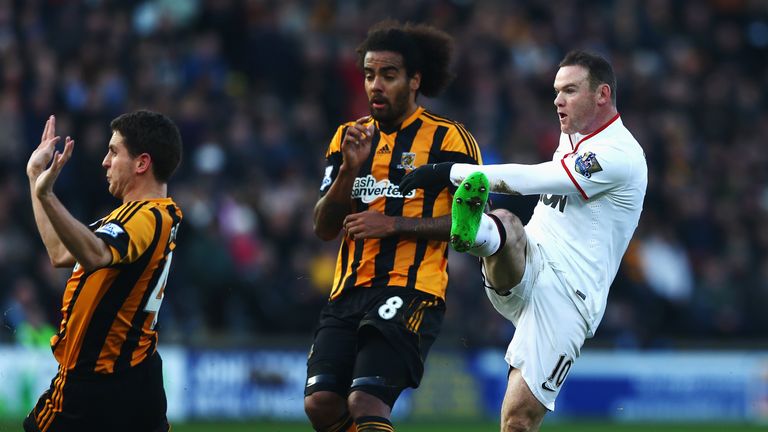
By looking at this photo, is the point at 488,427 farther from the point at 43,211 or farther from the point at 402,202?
the point at 43,211

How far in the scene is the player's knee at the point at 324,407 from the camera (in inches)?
265

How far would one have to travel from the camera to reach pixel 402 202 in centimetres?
692

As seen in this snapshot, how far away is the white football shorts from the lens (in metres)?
6.88

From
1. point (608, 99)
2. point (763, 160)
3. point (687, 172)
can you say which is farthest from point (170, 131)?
point (763, 160)

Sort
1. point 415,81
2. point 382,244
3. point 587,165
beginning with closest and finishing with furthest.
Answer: point 587,165
point 382,244
point 415,81

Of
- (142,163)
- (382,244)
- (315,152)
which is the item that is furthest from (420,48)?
(315,152)

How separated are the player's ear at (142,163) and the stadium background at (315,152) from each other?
254 inches

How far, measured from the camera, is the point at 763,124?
762 inches

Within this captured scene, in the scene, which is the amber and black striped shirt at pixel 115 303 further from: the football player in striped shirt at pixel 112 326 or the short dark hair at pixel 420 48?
the short dark hair at pixel 420 48

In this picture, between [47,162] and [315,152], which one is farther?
[315,152]

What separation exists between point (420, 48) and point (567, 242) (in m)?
1.41

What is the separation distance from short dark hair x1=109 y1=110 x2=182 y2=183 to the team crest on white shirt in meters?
2.14

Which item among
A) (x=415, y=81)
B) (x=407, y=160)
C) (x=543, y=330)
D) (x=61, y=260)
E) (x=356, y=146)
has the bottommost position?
(x=543, y=330)

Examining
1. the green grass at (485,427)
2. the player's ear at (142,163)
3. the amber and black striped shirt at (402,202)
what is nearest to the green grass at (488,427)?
the green grass at (485,427)
